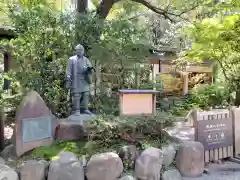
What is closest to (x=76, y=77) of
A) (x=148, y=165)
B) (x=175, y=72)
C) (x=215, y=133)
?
(x=148, y=165)

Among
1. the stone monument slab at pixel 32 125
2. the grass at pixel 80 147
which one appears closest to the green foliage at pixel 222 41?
the grass at pixel 80 147

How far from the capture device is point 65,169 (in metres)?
3.87

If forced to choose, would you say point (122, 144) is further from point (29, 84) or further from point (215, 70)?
point (215, 70)

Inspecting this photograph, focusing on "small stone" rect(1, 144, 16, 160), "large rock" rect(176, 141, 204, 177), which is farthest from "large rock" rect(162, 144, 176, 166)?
"small stone" rect(1, 144, 16, 160)

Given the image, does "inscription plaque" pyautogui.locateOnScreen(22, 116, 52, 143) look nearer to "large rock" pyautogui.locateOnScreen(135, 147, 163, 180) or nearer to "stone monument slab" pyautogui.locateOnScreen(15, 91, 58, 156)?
"stone monument slab" pyautogui.locateOnScreen(15, 91, 58, 156)

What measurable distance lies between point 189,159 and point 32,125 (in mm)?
2731

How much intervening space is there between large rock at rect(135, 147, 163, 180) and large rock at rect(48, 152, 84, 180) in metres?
0.91

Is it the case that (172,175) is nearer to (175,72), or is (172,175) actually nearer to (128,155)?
(128,155)

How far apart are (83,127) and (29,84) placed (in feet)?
8.55

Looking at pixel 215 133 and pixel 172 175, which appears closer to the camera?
pixel 172 175

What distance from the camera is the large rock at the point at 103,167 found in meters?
4.00

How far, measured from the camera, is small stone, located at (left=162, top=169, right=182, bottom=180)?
4410 millimetres

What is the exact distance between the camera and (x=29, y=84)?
Answer: 22.0ft

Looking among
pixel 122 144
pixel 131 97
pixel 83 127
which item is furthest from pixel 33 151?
pixel 131 97
